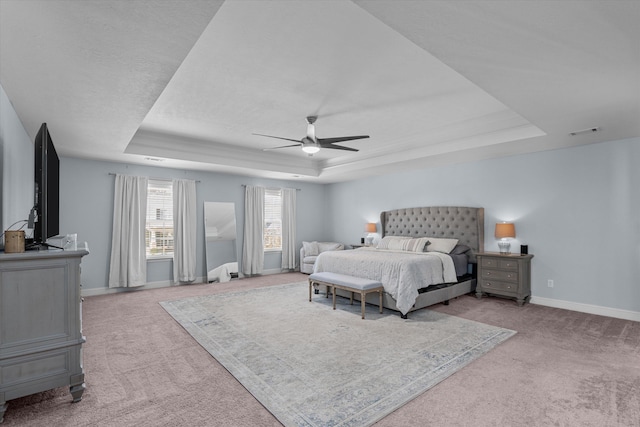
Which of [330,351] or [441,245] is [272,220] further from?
[330,351]

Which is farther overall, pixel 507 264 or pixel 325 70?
pixel 507 264

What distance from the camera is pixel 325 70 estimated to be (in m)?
3.04

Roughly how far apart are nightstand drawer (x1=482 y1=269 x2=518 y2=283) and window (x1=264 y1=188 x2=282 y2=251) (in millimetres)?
4744

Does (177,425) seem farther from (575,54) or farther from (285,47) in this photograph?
(575,54)

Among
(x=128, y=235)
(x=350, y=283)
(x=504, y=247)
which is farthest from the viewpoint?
(x=128, y=235)

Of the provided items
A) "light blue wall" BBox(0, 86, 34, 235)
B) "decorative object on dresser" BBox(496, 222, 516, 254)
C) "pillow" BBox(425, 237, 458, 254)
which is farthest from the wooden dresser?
"decorative object on dresser" BBox(496, 222, 516, 254)

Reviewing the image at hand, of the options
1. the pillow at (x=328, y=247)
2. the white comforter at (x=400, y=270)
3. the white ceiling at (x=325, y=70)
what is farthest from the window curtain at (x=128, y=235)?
the pillow at (x=328, y=247)

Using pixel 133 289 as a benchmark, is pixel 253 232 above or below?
above

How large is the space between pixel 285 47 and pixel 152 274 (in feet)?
17.7

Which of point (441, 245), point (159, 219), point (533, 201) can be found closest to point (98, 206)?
point (159, 219)

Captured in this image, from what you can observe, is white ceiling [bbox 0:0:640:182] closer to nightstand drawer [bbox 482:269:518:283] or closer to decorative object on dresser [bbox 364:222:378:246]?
nightstand drawer [bbox 482:269:518:283]

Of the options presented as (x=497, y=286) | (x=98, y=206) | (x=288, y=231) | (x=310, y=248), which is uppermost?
(x=98, y=206)

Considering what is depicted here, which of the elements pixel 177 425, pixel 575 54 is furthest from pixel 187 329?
pixel 575 54

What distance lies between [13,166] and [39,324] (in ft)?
6.13
